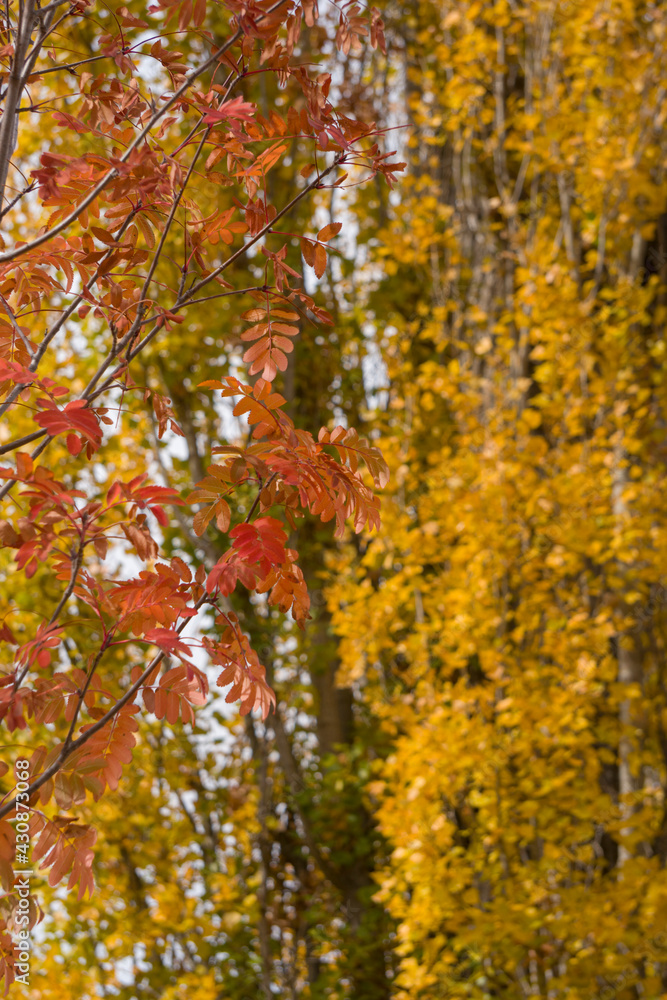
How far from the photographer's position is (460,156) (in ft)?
17.0

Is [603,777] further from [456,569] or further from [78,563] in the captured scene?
[78,563]

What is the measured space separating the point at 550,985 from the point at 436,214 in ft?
12.8

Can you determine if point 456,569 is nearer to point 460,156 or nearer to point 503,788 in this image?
point 503,788

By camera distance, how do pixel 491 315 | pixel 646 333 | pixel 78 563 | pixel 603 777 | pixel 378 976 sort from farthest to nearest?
pixel 646 333, pixel 491 315, pixel 603 777, pixel 378 976, pixel 78 563

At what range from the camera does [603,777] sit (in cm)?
438

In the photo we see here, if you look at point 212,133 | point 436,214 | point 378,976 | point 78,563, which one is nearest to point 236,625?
point 78,563

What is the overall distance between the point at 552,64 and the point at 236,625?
4320mm

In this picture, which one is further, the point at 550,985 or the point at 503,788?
the point at 503,788

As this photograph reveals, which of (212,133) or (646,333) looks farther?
(646,333)

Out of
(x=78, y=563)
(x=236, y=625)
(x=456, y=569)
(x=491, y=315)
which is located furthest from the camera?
(x=491, y=315)

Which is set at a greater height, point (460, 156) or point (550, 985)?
point (460, 156)

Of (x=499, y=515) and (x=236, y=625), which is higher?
(x=499, y=515)

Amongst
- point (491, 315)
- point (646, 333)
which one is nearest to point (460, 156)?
point (491, 315)

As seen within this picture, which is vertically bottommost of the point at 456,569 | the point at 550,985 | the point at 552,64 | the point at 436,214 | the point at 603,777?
the point at 550,985
